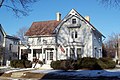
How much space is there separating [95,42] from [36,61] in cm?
1170

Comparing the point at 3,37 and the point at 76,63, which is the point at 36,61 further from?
the point at 3,37

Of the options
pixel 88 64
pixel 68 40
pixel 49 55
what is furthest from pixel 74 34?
pixel 88 64

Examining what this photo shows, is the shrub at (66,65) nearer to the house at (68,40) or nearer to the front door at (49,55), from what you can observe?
the house at (68,40)

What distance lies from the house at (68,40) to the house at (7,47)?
1018 centimetres

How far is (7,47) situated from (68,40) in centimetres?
1932

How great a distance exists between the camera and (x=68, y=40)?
4547 centimetres

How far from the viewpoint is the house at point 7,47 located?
5697cm

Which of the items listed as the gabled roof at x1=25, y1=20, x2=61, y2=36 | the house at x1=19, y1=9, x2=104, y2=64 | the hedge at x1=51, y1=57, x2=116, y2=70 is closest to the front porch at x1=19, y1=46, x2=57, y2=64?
the house at x1=19, y1=9, x2=104, y2=64

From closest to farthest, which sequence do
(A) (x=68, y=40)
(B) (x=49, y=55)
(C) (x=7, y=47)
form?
(A) (x=68, y=40), (B) (x=49, y=55), (C) (x=7, y=47)

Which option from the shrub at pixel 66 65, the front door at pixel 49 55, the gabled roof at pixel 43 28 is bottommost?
the shrub at pixel 66 65

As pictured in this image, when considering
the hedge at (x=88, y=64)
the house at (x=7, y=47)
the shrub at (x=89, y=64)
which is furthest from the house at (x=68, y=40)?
the shrub at (x=89, y=64)

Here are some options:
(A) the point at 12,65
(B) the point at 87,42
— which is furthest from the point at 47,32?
(A) the point at 12,65

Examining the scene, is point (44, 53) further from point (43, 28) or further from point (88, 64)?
point (88, 64)

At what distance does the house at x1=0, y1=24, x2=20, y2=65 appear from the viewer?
5697cm
